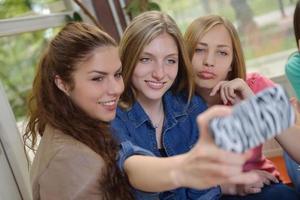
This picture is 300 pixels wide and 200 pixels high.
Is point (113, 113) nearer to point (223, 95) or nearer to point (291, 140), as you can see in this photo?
point (223, 95)

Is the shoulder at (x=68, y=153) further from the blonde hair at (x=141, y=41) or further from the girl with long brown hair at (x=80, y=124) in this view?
the blonde hair at (x=141, y=41)

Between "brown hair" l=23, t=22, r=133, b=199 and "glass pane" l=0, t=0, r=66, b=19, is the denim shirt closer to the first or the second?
"brown hair" l=23, t=22, r=133, b=199

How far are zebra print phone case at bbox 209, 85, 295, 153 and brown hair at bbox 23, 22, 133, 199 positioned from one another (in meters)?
0.45

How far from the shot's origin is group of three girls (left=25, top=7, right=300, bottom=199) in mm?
830

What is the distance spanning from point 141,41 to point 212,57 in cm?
32

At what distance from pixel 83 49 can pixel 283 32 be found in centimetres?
161

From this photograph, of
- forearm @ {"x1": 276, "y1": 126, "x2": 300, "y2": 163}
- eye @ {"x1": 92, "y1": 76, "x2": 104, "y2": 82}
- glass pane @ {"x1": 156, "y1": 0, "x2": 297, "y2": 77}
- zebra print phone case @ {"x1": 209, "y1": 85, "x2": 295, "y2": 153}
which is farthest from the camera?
glass pane @ {"x1": 156, "y1": 0, "x2": 297, "y2": 77}

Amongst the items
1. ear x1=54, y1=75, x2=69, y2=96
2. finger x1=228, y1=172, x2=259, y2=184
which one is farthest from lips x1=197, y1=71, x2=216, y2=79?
finger x1=228, y1=172, x2=259, y2=184

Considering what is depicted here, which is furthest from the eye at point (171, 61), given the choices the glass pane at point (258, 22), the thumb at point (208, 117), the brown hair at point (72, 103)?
the glass pane at point (258, 22)

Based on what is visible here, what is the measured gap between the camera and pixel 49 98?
3.15ft

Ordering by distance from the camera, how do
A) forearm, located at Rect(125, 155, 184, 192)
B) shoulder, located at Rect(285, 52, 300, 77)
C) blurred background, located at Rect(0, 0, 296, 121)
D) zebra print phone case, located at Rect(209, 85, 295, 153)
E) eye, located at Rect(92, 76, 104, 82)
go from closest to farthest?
zebra print phone case, located at Rect(209, 85, 295, 153) → forearm, located at Rect(125, 155, 184, 192) → eye, located at Rect(92, 76, 104, 82) → shoulder, located at Rect(285, 52, 300, 77) → blurred background, located at Rect(0, 0, 296, 121)

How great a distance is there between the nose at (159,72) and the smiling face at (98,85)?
169 millimetres

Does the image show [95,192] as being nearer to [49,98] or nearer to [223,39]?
[49,98]

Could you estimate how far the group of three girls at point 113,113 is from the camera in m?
0.83
